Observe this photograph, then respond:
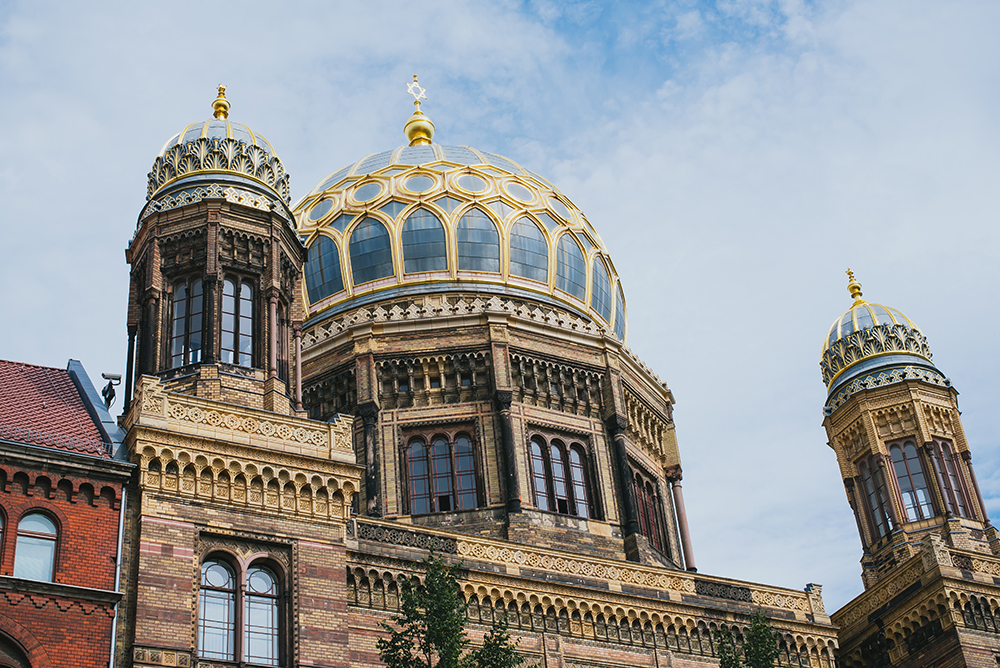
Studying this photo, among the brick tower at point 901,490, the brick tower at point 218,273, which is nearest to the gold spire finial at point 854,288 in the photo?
the brick tower at point 901,490

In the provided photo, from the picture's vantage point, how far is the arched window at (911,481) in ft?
125

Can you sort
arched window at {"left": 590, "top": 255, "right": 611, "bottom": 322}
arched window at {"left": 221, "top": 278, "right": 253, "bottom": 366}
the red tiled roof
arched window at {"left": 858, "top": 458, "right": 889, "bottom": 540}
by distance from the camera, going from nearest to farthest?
the red tiled roof → arched window at {"left": 221, "top": 278, "right": 253, "bottom": 366} → arched window at {"left": 858, "top": 458, "right": 889, "bottom": 540} → arched window at {"left": 590, "top": 255, "right": 611, "bottom": 322}

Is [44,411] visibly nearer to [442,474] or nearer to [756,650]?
[442,474]

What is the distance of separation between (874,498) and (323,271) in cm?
1767

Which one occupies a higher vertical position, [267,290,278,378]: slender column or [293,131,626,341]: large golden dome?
[293,131,626,341]: large golden dome

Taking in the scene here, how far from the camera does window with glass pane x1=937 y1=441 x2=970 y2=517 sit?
3784cm

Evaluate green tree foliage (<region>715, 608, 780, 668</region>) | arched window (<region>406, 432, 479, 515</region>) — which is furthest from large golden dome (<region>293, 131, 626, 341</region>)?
green tree foliage (<region>715, 608, 780, 668</region>)

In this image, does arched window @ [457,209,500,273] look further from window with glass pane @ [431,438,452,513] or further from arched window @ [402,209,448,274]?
window with glass pane @ [431,438,452,513]

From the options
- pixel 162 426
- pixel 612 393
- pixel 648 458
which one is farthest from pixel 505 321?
pixel 162 426

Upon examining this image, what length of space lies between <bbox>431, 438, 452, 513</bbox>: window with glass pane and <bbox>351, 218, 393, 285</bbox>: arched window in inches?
233

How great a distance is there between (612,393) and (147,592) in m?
18.2

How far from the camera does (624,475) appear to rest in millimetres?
36281

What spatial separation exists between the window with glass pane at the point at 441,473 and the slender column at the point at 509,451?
1.60m

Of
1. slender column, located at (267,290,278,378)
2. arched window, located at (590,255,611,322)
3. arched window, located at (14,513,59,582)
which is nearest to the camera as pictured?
arched window, located at (14,513,59,582)
